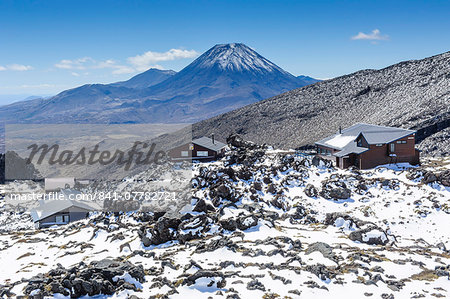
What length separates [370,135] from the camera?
4000 cm

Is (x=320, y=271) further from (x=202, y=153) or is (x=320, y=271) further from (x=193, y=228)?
(x=202, y=153)

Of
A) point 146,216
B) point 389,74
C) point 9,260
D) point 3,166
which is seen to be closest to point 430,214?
point 146,216

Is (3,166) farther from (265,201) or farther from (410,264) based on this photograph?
(410,264)

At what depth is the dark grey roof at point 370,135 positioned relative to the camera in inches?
1512

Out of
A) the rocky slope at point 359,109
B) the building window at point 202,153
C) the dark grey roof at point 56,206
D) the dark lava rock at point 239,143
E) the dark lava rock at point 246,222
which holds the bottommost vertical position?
the dark grey roof at point 56,206

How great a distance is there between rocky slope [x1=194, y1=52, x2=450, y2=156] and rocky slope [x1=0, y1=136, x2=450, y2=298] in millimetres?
30567

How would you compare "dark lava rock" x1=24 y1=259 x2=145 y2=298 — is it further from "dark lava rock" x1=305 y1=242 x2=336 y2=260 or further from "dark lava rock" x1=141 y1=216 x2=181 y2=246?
"dark lava rock" x1=305 y1=242 x2=336 y2=260

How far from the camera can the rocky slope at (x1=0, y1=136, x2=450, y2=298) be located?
14.4 metres

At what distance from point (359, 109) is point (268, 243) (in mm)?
83144

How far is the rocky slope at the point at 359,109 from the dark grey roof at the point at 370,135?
56.6 ft

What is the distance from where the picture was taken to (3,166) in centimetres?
7319

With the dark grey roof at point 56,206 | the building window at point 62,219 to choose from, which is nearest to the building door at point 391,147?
the dark grey roof at point 56,206

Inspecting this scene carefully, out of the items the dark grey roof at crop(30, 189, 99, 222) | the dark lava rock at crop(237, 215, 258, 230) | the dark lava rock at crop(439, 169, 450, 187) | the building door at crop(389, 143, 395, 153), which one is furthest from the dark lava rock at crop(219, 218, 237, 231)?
the dark grey roof at crop(30, 189, 99, 222)

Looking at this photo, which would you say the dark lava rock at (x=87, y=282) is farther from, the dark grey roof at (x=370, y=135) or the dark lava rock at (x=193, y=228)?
the dark grey roof at (x=370, y=135)
